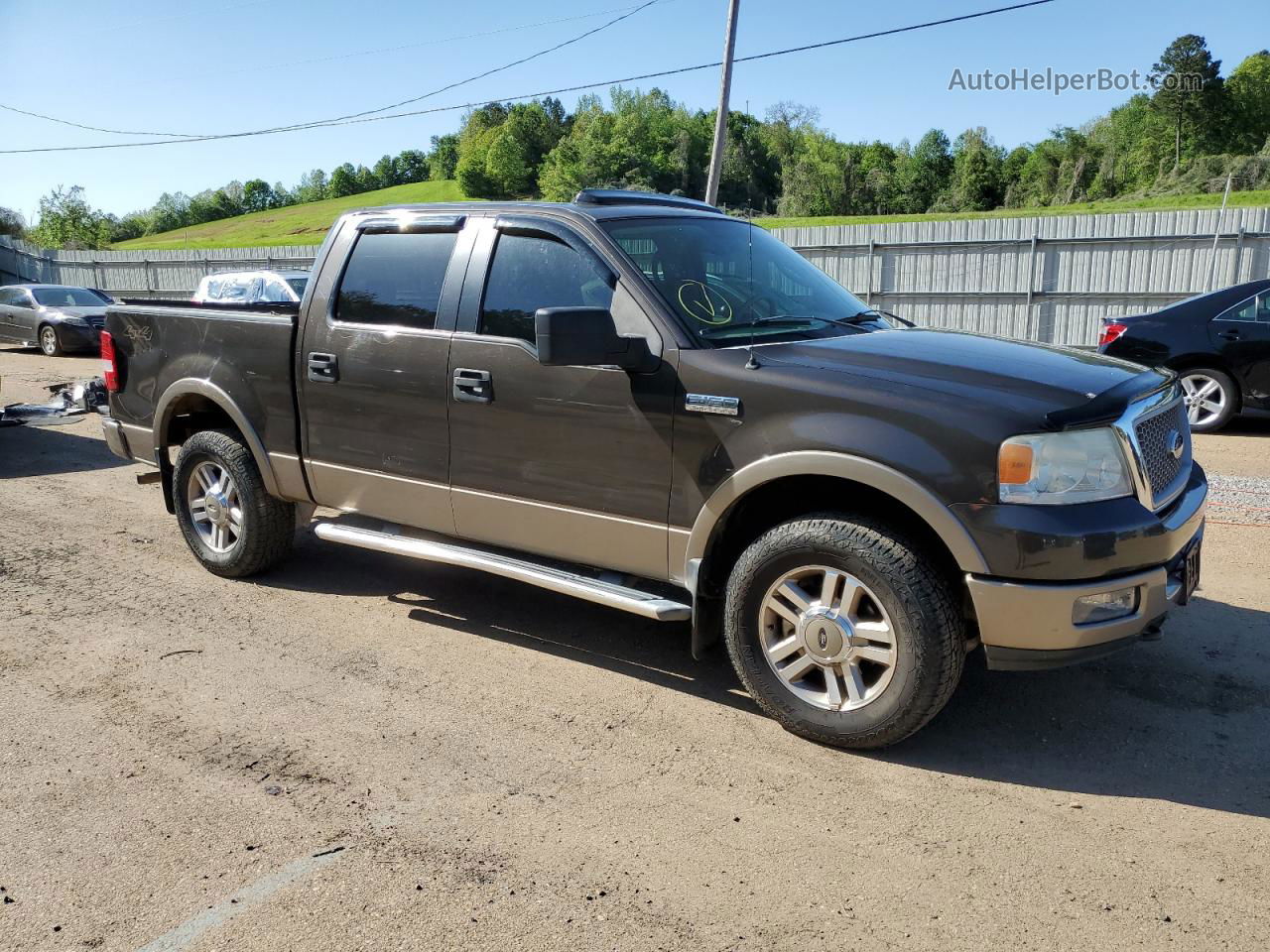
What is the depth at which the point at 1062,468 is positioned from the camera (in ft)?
11.0

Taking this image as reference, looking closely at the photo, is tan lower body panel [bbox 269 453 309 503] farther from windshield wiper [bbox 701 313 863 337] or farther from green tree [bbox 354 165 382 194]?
green tree [bbox 354 165 382 194]

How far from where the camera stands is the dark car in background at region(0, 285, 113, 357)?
64.9ft

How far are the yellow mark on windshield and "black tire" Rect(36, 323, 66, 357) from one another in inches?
763

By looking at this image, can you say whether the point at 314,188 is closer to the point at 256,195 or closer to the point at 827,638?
the point at 256,195

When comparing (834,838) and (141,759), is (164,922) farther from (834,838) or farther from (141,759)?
(834,838)

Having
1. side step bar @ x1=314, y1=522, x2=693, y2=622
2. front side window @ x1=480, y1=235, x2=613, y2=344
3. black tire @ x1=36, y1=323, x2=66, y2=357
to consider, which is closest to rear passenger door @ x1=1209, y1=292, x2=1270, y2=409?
side step bar @ x1=314, y1=522, x2=693, y2=622

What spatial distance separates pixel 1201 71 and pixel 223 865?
119 meters

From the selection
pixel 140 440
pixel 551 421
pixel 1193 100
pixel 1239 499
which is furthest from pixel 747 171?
pixel 551 421

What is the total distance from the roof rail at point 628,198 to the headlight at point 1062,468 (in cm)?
202

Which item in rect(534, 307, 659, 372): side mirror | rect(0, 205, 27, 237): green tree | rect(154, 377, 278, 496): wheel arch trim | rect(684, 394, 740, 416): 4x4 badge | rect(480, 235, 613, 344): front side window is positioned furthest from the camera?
rect(0, 205, 27, 237): green tree

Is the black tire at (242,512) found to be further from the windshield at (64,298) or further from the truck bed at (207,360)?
the windshield at (64,298)

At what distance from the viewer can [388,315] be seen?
490 centimetres

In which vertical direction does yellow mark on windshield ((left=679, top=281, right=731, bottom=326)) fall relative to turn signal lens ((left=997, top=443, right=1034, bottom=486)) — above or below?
above

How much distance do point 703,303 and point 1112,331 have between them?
8011 mm
